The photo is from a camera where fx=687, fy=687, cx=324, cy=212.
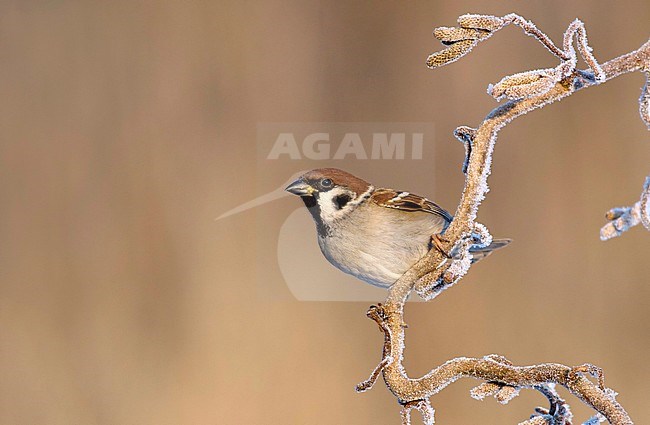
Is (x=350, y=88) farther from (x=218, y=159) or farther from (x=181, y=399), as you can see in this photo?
(x=181, y=399)

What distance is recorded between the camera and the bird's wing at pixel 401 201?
1.35ft

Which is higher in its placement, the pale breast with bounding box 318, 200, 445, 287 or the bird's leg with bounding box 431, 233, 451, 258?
the bird's leg with bounding box 431, 233, 451, 258

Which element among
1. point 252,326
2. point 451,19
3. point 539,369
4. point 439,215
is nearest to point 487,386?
point 539,369

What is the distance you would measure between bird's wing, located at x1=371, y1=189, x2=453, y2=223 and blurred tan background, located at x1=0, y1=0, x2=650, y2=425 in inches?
26.6

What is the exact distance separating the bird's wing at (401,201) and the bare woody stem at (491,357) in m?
0.14

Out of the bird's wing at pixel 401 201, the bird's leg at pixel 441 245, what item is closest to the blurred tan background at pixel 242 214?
the bird's wing at pixel 401 201

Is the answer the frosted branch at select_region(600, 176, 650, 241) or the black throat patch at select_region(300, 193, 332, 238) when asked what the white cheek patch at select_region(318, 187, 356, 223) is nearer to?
the black throat patch at select_region(300, 193, 332, 238)

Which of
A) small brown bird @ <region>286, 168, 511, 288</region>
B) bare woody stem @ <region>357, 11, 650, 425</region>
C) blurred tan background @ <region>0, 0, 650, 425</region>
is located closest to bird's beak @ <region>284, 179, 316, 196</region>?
small brown bird @ <region>286, 168, 511, 288</region>

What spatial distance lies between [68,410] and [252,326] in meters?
0.43

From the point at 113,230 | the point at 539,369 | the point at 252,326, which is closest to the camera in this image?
the point at 539,369

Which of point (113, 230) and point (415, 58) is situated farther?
point (113, 230)

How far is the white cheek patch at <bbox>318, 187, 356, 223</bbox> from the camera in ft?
1.31

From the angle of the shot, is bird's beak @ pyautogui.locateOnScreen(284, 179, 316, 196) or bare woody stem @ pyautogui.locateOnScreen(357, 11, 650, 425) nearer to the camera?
bare woody stem @ pyautogui.locateOnScreen(357, 11, 650, 425)

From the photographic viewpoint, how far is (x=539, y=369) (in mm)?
243
